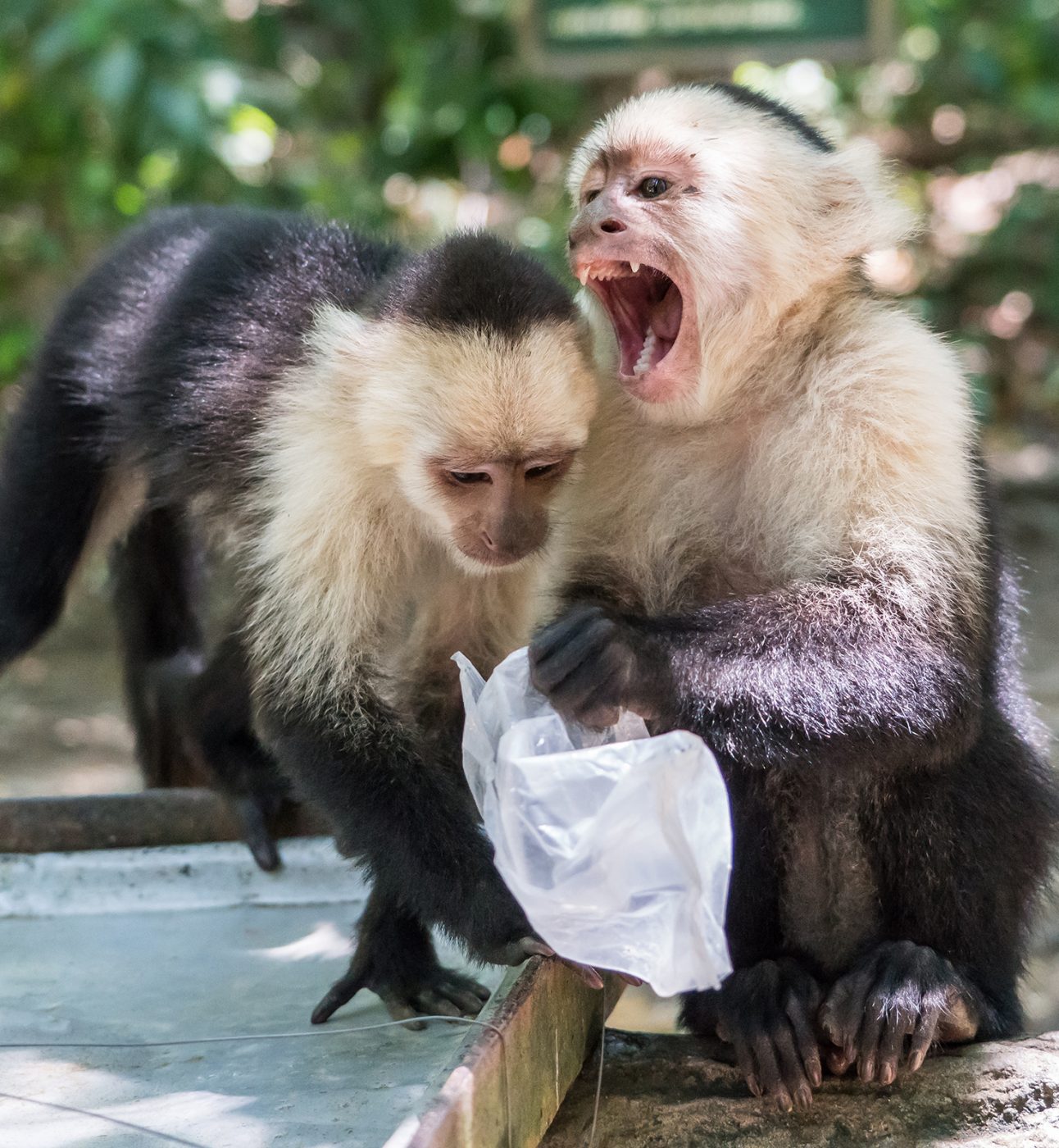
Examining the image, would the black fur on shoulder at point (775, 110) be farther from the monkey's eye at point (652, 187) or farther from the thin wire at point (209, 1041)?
the thin wire at point (209, 1041)

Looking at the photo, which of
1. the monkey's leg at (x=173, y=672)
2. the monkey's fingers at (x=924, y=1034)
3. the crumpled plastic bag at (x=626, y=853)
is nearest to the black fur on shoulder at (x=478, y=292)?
the crumpled plastic bag at (x=626, y=853)

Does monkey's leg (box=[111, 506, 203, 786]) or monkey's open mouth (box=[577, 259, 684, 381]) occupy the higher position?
monkey's open mouth (box=[577, 259, 684, 381])

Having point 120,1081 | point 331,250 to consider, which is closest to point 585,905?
point 120,1081

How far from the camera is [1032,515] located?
309 inches

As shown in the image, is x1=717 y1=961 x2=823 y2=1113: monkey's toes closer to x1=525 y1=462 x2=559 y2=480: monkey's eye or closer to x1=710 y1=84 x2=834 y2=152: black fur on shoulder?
x1=525 y1=462 x2=559 y2=480: monkey's eye

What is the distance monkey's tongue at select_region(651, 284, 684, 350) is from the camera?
108 inches

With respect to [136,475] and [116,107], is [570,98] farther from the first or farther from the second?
[136,475]

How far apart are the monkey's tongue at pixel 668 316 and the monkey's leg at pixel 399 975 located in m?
1.12

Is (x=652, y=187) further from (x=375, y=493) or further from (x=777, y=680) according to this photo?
(x=777, y=680)

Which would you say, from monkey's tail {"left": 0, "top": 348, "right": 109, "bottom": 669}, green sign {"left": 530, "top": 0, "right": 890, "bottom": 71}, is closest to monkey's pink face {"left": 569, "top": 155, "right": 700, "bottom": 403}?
monkey's tail {"left": 0, "top": 348, "right": 109, "bottom": 669}

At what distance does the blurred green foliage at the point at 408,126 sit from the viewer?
4.46 metres

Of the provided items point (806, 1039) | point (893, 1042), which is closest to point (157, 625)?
point (806, 1039)

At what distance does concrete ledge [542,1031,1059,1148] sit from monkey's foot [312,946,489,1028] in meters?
0.26

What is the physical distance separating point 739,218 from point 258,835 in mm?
1654
